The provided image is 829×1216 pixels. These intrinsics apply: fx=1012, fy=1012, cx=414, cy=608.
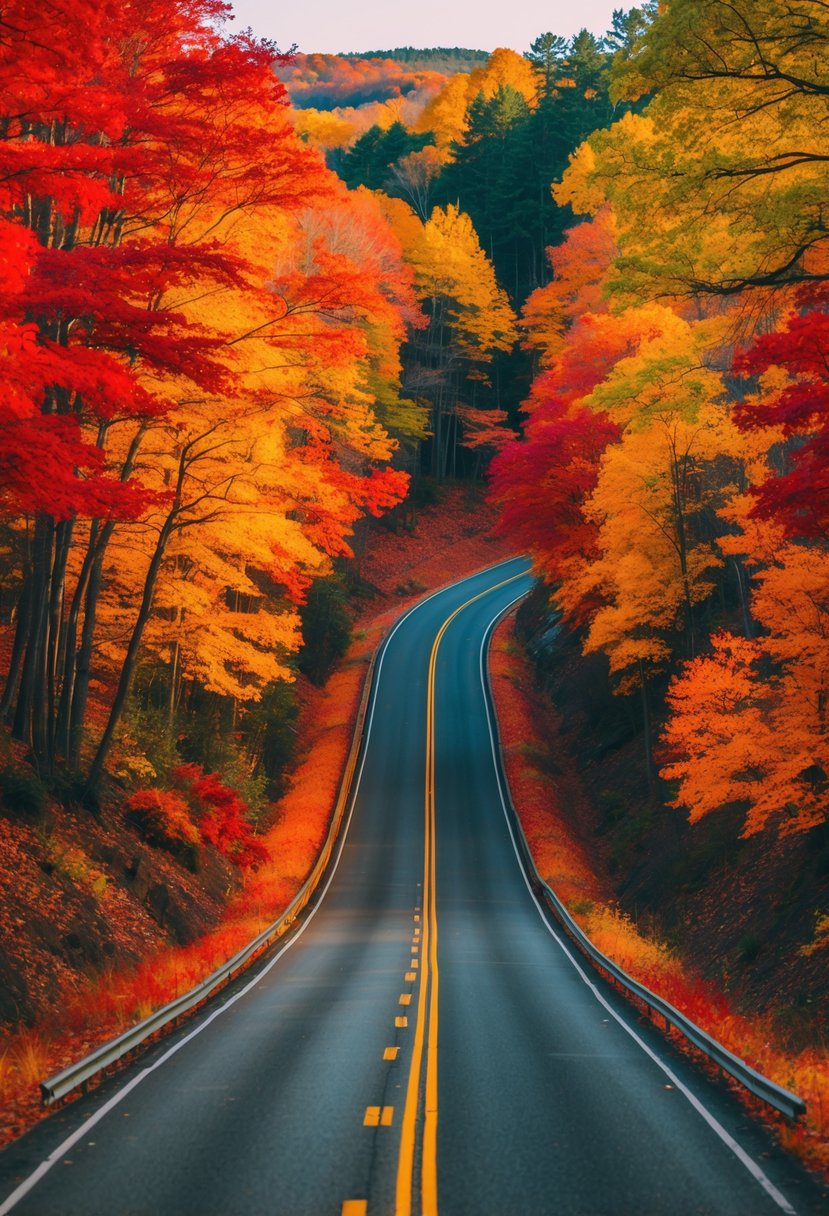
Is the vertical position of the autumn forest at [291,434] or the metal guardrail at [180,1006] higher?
the autumn forest at [291,434]

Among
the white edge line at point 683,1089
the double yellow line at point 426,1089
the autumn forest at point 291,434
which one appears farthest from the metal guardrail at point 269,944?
the double yellow line at point 426,1089

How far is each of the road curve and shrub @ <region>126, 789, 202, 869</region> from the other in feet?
12.9

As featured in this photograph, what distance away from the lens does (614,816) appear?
35.8 meters

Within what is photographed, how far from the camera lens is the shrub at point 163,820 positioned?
2236 cm

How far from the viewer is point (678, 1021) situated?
12477 millimetres

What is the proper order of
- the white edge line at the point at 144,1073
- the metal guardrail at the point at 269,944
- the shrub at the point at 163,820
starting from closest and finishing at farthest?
the white edge line at the point at 144,1073
the metal guardrail at the point at 269,944
the shrub at the point at 163,820

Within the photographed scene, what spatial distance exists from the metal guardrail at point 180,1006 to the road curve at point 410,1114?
24cm

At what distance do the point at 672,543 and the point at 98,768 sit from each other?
1891cm

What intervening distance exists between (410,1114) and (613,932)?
14851 mm

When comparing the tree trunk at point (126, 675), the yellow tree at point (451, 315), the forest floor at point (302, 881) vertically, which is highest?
the yellow tree at point (451, 315)

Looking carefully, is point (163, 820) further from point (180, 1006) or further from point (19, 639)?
point (180, 1006)

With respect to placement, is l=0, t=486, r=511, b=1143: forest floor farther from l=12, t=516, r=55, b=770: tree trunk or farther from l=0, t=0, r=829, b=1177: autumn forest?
l=12, t=516, r=55, b=770: tree trunk

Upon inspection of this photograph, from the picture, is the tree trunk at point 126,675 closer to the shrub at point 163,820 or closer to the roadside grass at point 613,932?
the shrub at point 163,820

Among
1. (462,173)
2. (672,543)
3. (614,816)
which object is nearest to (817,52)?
(672,543)
